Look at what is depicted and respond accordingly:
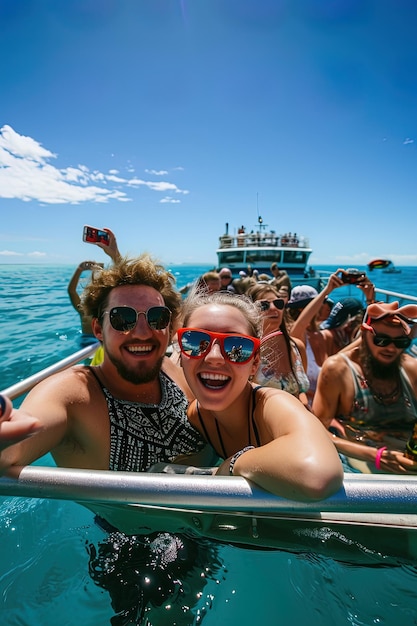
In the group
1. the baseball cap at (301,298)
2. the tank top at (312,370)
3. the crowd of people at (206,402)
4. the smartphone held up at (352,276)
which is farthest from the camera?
the baseball cap at (301,298)

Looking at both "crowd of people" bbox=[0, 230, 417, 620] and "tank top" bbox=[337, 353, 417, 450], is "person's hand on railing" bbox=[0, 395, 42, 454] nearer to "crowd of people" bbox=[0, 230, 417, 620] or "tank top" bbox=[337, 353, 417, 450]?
"crowd of people" bbox=[0, 230, 417, 620]

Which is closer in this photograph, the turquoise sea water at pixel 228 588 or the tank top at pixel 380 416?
the turquoise sea water at pixel 228 588

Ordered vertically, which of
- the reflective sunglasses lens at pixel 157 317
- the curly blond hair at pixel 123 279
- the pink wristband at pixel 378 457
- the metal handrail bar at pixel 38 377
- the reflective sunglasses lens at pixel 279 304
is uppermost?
the curly blond hair at pixel 123 279

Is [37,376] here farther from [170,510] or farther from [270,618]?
[270,618]

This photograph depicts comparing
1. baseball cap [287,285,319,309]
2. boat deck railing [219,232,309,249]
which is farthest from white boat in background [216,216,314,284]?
baseball cap [287,285,319,309]

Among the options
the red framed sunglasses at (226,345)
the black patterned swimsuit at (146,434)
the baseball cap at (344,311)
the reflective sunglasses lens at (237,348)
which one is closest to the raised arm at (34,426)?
the black patterned swimsuit at (146,434)

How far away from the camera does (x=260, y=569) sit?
5.09 ft

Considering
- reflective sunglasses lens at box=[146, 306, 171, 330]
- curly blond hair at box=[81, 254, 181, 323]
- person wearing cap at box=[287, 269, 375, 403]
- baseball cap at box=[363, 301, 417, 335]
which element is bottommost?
person wearing cap at box=[287, 269, 375, 403]

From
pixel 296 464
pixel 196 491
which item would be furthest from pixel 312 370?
pixel 196 491

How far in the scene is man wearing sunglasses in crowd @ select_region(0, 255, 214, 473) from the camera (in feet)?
4.86

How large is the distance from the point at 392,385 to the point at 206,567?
5.38 feet

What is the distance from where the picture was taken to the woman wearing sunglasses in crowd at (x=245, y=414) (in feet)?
3.02

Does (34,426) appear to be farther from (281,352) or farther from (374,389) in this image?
(281,352)

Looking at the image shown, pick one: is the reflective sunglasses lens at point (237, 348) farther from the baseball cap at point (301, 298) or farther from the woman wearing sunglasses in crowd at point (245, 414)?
the baseball cap at point (301, 298)
